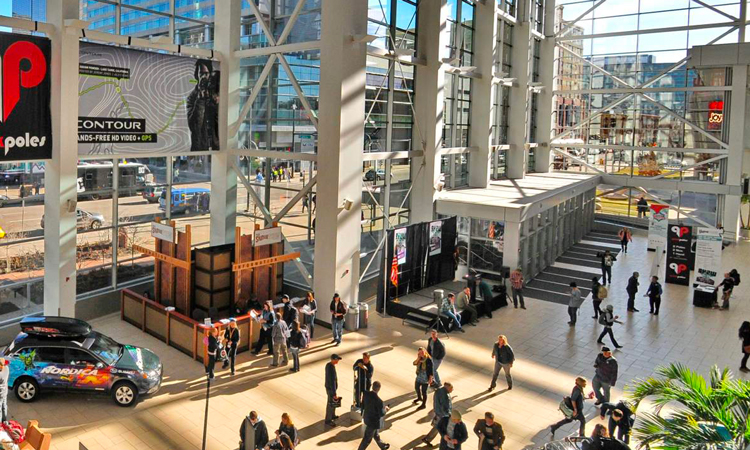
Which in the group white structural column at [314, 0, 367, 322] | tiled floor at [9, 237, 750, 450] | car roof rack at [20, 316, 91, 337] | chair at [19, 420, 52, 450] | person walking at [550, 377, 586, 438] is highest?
white structural column at [314, 0, 367, 322]

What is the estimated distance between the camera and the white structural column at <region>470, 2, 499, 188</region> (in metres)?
23.6

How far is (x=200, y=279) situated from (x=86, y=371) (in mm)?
4529

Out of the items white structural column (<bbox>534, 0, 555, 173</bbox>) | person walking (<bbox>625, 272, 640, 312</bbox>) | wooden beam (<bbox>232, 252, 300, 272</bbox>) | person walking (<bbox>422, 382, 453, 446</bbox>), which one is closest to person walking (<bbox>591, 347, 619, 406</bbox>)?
person walking (<bbox>422, 382, 453, 446</bbox>)

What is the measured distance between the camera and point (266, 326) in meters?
13.7

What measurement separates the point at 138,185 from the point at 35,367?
6983mm

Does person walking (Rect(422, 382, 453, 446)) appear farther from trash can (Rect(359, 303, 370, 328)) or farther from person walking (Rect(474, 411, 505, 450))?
trash can (Rect(359, 303, 370, 328))

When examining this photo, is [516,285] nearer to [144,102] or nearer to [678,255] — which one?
[678,255]

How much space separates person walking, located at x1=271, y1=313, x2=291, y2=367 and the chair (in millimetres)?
5155

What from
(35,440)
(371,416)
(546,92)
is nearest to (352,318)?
(371,416)

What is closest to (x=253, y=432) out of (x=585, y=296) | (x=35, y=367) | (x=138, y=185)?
(x=35, y=367)

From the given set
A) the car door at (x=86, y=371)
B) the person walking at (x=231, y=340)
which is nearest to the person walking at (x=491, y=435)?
the person walking at (x=231, y=340)

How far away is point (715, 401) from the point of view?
6.25 meters

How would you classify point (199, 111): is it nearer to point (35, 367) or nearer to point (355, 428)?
point (35, 367)

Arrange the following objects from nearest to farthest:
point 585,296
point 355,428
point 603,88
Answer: point 355,428 < point 585,296 < point 603,88
